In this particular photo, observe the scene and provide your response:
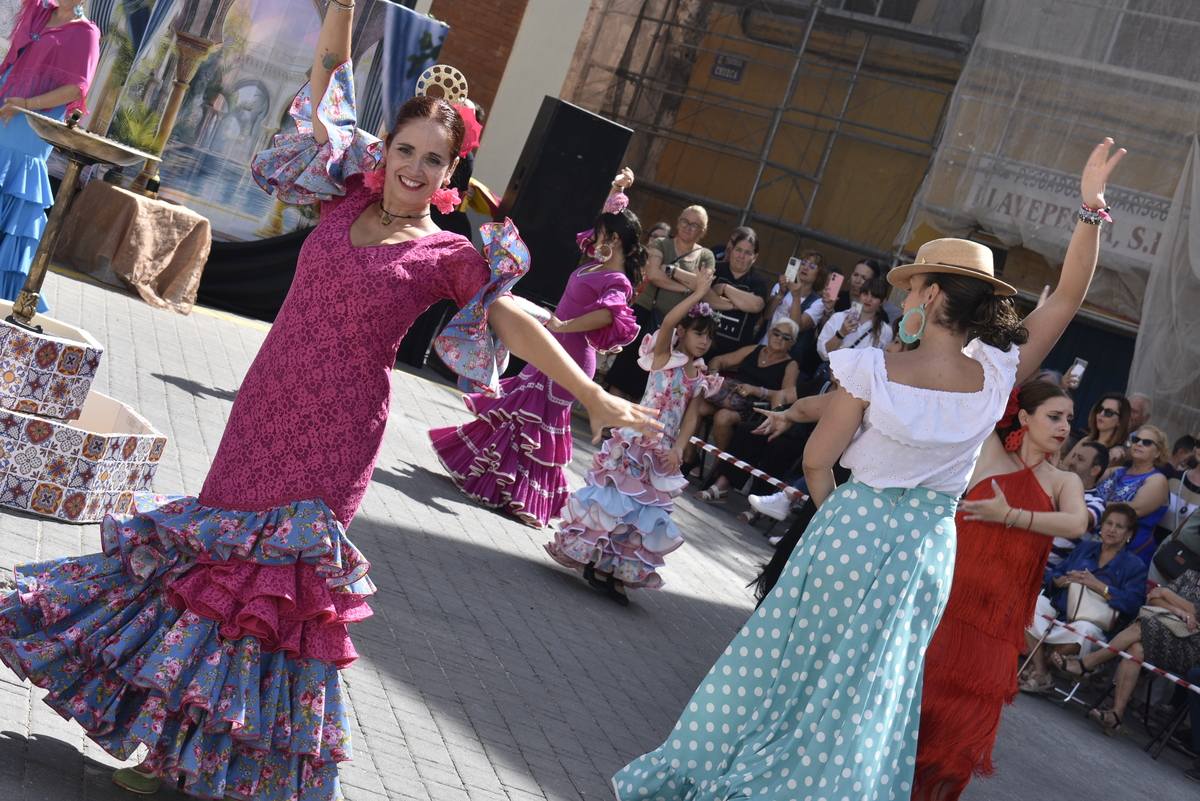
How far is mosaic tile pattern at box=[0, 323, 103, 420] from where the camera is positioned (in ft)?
15.9

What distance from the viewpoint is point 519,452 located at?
26.5 feet

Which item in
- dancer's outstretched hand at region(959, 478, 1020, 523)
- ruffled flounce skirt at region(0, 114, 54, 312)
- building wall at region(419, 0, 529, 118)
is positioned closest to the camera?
dancer's outstretched hand at region(959, 478, 1020, 523)

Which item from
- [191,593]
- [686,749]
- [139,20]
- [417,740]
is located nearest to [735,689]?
[686,749]

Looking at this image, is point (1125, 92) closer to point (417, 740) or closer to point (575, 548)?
point (575, 548)

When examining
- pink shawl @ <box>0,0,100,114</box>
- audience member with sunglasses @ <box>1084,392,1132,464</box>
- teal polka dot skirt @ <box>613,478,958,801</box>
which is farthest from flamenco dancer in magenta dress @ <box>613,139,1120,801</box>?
audience member with sunglasses @ <box>1084,392,1132,464</box>

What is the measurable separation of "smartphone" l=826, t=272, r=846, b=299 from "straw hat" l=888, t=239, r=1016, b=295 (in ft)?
25.4

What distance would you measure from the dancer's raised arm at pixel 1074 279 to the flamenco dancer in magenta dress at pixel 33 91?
18.8ft

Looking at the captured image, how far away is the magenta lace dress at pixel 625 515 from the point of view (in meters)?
6.84

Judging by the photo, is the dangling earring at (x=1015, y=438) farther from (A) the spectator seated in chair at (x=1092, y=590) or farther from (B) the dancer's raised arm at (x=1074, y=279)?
(A) the spectator seated in chair at (x=1092, y=590)

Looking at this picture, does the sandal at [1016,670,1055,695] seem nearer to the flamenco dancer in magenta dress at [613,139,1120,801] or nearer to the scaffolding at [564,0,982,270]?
the flamenco dancer in magenta dress at [613,139,1120,801]

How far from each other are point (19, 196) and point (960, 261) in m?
5.93

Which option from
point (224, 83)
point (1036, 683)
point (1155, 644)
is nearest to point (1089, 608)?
point (1155, 644)

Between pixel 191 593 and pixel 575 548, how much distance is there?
3827mm

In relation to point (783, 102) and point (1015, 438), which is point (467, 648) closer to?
point (1015, 438)
